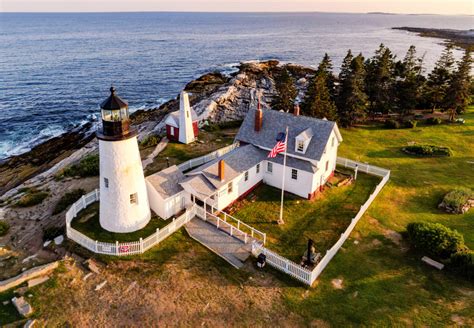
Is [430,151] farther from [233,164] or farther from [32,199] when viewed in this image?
[32,199]

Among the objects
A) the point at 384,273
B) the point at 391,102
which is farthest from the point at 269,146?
the point at 391,102

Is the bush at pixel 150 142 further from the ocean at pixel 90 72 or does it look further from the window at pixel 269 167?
the ocean at pixel 90 72

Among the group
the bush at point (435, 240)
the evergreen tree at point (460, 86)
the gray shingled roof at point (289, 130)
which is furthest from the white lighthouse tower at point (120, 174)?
the evergreen tree at point (460, 86)

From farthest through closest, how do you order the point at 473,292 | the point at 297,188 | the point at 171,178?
the point at 297,188 < the point at 171,178 < the point at 473,292

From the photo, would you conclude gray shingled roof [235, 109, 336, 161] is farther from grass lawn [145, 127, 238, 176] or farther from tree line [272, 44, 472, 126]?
tree line [272, 44, 472, 126]

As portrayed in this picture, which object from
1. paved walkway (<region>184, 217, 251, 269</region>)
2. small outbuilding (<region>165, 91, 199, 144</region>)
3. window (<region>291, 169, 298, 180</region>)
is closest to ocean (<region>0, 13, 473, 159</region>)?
small outbuilding (<region>165, 91, 199, 144</region>)

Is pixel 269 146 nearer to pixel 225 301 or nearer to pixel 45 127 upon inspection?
pixel 225 301

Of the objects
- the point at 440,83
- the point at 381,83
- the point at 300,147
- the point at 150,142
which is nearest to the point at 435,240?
the point at 300,147
